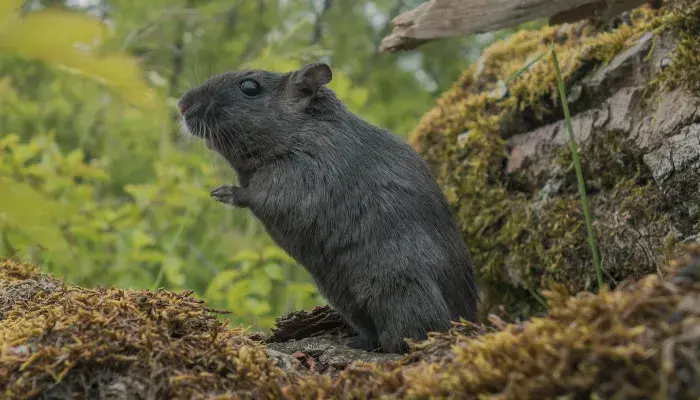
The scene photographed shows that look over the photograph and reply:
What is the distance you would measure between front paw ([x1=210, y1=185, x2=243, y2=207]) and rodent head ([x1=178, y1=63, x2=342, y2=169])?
0.22m

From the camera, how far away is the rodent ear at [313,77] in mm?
4027

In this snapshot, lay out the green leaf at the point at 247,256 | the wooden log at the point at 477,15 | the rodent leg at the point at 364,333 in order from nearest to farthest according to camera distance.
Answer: the rodent leg at the point at 364,333
the wooden log at the point at 477,15
the green leaf at the point at 247,256

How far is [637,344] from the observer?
1636 mm

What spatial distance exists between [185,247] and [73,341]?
4659 mm

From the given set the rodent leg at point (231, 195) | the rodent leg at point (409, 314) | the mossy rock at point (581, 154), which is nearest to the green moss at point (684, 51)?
the mossy rock at point (581, 154)

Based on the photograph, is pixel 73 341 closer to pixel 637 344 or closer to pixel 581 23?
pixel 637 344

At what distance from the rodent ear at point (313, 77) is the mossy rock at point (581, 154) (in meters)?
1.24

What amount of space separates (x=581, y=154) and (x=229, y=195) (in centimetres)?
247

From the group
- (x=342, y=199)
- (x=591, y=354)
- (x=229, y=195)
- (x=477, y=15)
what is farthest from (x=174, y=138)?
(x=591, y=354)

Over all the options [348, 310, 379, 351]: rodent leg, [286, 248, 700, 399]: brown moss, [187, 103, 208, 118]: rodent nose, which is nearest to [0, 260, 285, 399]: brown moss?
[286, 248, 700, 399]: brown moss

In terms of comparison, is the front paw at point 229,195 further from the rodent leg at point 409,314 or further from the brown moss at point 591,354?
the brown moss at point 591,354

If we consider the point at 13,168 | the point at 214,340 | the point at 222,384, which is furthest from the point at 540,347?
the point at 13,168

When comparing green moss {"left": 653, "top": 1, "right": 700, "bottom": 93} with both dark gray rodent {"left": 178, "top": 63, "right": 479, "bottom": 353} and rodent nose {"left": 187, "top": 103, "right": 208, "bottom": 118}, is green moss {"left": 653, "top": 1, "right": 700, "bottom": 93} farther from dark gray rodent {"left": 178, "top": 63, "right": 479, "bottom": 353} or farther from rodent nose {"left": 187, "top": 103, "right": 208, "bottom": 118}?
rodent nose {"left": 187, "top": 103, "right": 208, "bottom": 118}

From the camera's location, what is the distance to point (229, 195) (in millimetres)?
3977
